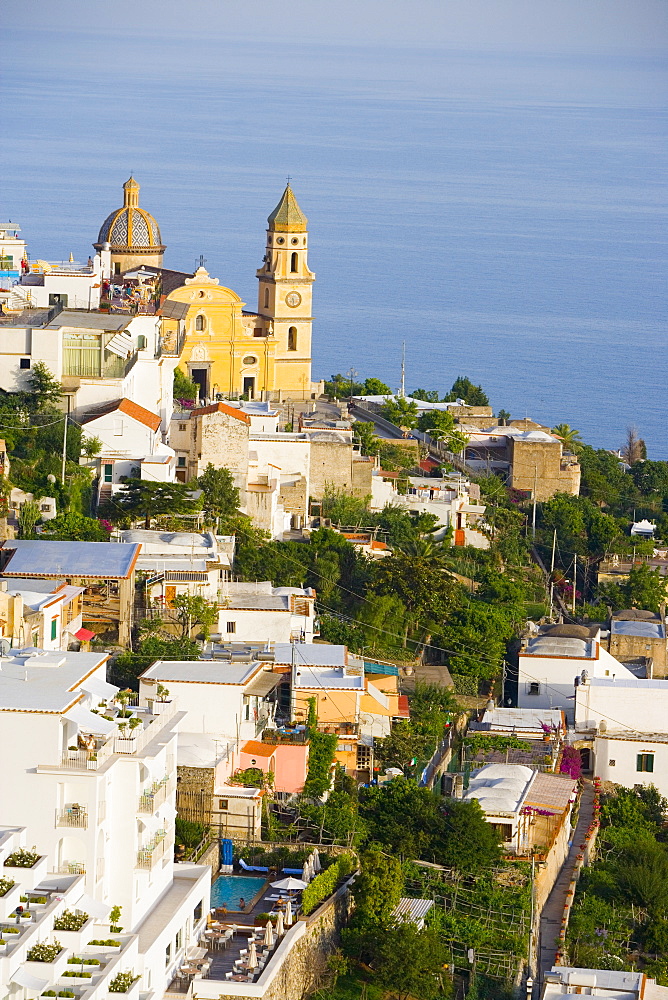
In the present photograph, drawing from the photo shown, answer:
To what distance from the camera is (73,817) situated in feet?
54.8

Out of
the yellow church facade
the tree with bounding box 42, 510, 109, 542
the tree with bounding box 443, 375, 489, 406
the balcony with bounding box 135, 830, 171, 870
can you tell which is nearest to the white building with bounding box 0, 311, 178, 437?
the tree with bounding box 42, 510, 109, 542

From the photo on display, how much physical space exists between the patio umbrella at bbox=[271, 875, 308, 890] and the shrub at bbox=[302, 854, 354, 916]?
10cm

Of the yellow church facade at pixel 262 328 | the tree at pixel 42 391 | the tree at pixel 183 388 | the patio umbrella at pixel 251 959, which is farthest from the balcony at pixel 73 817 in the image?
the yellow church facade at pixel 262 328

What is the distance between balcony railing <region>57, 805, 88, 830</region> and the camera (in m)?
16.7

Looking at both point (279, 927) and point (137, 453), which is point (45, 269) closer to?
point (137, 453)

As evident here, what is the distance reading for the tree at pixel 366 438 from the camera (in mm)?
40500

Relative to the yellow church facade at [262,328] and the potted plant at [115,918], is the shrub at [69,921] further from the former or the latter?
the yellow church facade at [262,328]

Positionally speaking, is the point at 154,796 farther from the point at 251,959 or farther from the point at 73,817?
the point at 251,959

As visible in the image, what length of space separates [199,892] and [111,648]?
748 cm

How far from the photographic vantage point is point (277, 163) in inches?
6703

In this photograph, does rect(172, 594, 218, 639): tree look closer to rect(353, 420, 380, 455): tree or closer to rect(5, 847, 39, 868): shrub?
rect(5, 847, 39, 868): shrub

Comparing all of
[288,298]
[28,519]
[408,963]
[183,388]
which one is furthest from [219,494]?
[288,298]

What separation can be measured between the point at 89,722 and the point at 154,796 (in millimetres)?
884

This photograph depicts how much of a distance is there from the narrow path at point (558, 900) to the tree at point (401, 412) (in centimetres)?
2010
